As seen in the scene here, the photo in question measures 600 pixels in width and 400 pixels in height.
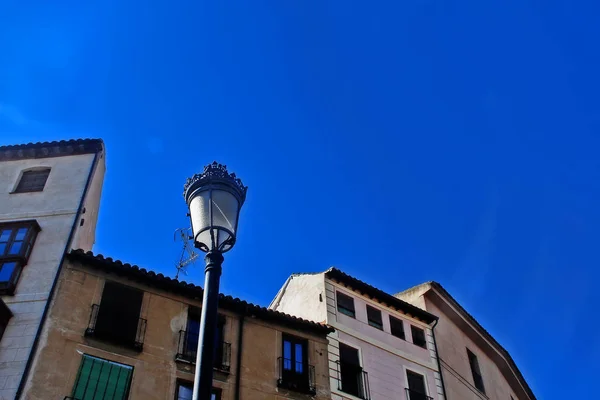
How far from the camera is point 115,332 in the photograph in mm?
18500

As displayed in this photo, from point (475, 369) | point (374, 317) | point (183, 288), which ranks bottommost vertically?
point (183, 288)

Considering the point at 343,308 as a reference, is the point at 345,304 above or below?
above

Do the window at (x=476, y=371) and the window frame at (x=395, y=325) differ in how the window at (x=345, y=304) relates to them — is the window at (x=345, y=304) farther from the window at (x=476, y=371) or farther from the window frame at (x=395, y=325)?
the window at (x=476, y=371)

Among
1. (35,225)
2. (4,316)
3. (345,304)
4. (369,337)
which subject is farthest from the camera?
(345,304)

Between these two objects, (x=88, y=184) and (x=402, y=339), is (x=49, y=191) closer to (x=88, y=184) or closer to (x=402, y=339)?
(x=88, y=184)

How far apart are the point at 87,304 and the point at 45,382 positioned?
9.47 ft

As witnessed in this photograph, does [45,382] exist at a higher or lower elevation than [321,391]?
lower

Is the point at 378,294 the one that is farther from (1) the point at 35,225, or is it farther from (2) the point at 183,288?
(1) the point at 35,225

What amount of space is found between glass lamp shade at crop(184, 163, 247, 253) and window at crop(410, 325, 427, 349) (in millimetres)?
21079

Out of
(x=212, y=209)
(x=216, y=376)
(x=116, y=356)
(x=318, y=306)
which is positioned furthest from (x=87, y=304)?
(x=212, y=209)

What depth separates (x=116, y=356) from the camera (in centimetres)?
1788

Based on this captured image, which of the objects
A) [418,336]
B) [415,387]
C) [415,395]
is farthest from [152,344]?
[418,336]

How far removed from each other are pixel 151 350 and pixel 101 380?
6.09 ft

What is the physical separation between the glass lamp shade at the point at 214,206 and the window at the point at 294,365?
1466cm
